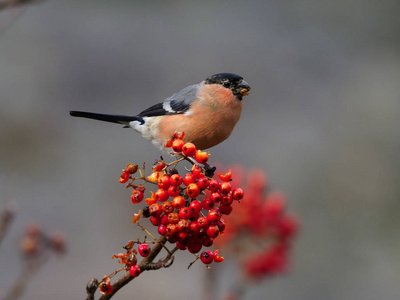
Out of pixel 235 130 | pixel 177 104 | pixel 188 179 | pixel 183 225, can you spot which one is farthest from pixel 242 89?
pixel 235 130

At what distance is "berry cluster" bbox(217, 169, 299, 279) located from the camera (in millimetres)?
2637

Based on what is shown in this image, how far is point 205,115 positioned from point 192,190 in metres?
0.90

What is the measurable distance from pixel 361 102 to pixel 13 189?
6.11 metres

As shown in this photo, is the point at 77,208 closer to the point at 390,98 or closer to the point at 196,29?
the point at 196,29

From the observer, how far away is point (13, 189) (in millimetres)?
6703

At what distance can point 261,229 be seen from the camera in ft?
8.70

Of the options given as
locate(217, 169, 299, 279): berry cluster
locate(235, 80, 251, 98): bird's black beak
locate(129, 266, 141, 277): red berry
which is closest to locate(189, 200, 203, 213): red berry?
locate(129, 266, 141, 277): red berry

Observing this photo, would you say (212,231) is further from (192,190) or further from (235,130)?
(235,130)

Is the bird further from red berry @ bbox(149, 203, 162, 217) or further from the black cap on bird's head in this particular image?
red berry @ bbox(149, 203, 162, 217)

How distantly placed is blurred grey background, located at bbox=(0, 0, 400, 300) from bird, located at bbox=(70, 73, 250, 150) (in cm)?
329

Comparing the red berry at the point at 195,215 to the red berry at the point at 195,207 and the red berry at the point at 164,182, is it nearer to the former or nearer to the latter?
the red berry at the point at 195,207

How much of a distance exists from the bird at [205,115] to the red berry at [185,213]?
80cm

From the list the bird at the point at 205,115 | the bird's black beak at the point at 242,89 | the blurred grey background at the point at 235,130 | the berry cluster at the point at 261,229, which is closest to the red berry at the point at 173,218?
the bird at the point at 205,115

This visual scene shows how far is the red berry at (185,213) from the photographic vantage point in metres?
1.39
